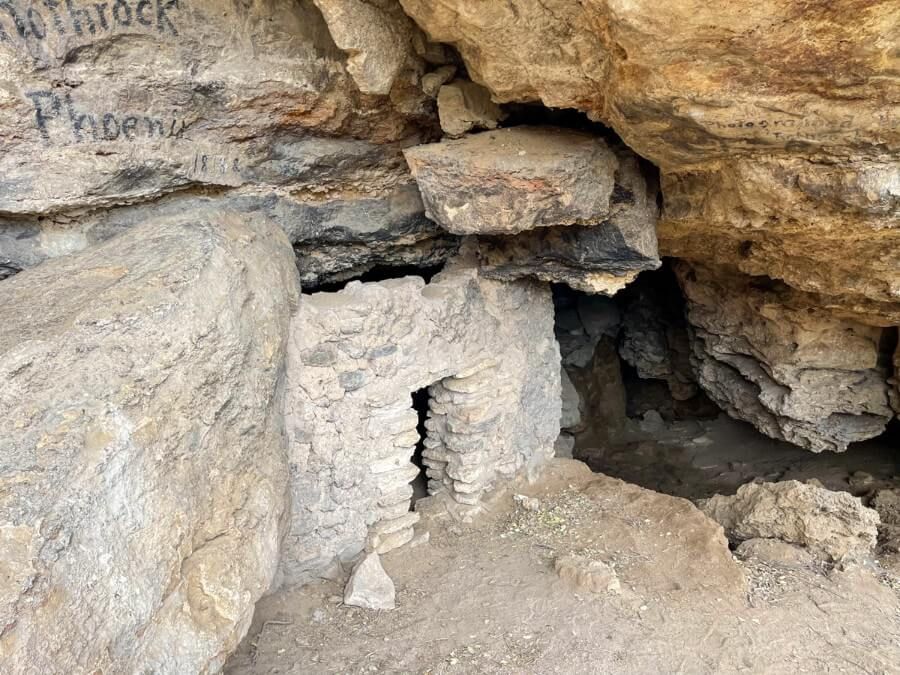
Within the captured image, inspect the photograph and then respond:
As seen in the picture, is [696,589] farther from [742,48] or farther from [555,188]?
[742,48]

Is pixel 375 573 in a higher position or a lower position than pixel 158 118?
lower

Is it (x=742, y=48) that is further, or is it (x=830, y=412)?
(x=830, y=412)

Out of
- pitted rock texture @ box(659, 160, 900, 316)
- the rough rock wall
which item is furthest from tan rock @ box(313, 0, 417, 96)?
pitted rock texture @ box(659, 160, 900, 316)

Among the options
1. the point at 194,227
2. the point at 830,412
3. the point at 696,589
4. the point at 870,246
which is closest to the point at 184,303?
the point at 194,227

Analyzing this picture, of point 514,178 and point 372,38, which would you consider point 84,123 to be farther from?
point 514,178

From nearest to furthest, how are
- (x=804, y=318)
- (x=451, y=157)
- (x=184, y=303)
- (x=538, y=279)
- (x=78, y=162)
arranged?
(x=184, y=303)
(x=78, y=162)
(x=451, y=157)
(x=538, y=279)
(x=804, y=318)

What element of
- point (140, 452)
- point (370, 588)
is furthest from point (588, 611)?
point (140, 452)

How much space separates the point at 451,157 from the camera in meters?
3.20

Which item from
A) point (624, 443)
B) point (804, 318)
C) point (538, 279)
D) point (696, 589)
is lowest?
point (624, 443)

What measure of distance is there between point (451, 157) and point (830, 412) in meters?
4.18

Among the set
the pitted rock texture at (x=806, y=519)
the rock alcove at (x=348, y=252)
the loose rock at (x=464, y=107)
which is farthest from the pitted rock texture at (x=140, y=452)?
the pitted rock texture at (x=806, y=519)

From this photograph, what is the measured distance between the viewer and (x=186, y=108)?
9.92ft

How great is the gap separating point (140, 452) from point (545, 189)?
2075 mm

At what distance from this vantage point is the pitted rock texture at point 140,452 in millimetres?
1845
